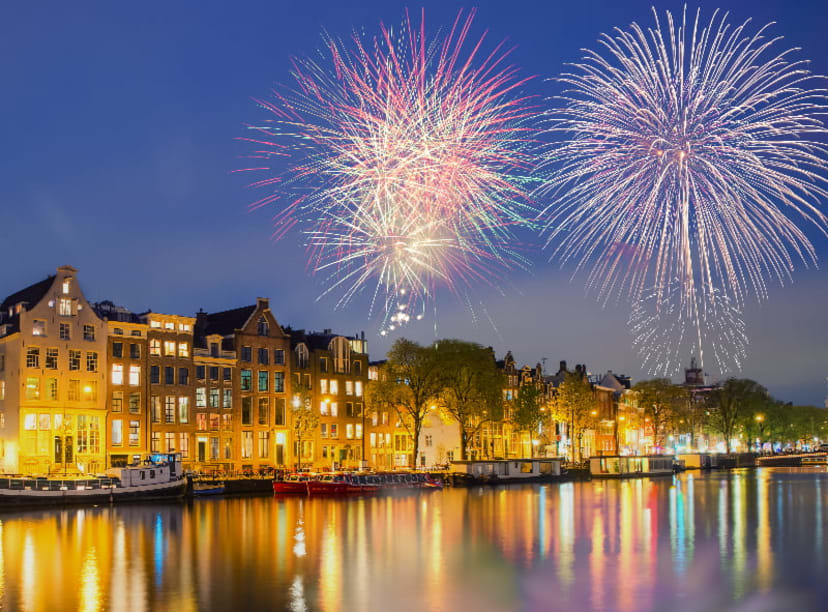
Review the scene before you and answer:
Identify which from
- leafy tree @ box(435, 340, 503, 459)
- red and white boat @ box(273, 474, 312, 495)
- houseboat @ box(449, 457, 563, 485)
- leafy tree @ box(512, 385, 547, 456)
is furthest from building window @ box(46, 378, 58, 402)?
leafy tree @ box(512, 385, 547, 456)

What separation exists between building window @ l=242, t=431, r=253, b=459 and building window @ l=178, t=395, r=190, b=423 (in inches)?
324

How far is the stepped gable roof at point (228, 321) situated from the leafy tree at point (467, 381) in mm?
24034

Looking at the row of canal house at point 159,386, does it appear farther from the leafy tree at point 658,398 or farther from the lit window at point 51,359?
the leafy tree at point 658,398

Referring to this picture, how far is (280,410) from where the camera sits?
116 meters

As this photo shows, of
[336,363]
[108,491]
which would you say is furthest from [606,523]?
[336,363]

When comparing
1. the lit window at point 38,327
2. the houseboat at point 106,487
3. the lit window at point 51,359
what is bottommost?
the houseboat at point 106,487

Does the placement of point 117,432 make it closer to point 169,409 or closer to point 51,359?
point 169,409

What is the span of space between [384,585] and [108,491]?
50552 millimetres

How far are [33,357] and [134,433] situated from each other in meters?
13.5

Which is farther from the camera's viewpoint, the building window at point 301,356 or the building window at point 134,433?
the building window at point 301,356

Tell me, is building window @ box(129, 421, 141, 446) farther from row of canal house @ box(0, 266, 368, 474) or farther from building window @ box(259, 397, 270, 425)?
building window @ box(259, 397, 270, 425)

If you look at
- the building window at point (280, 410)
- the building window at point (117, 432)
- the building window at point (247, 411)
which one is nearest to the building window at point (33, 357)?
the building window at point (117, 432)

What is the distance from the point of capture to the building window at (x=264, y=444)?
11231 centimetres

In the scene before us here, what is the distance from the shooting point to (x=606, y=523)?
66.4m
